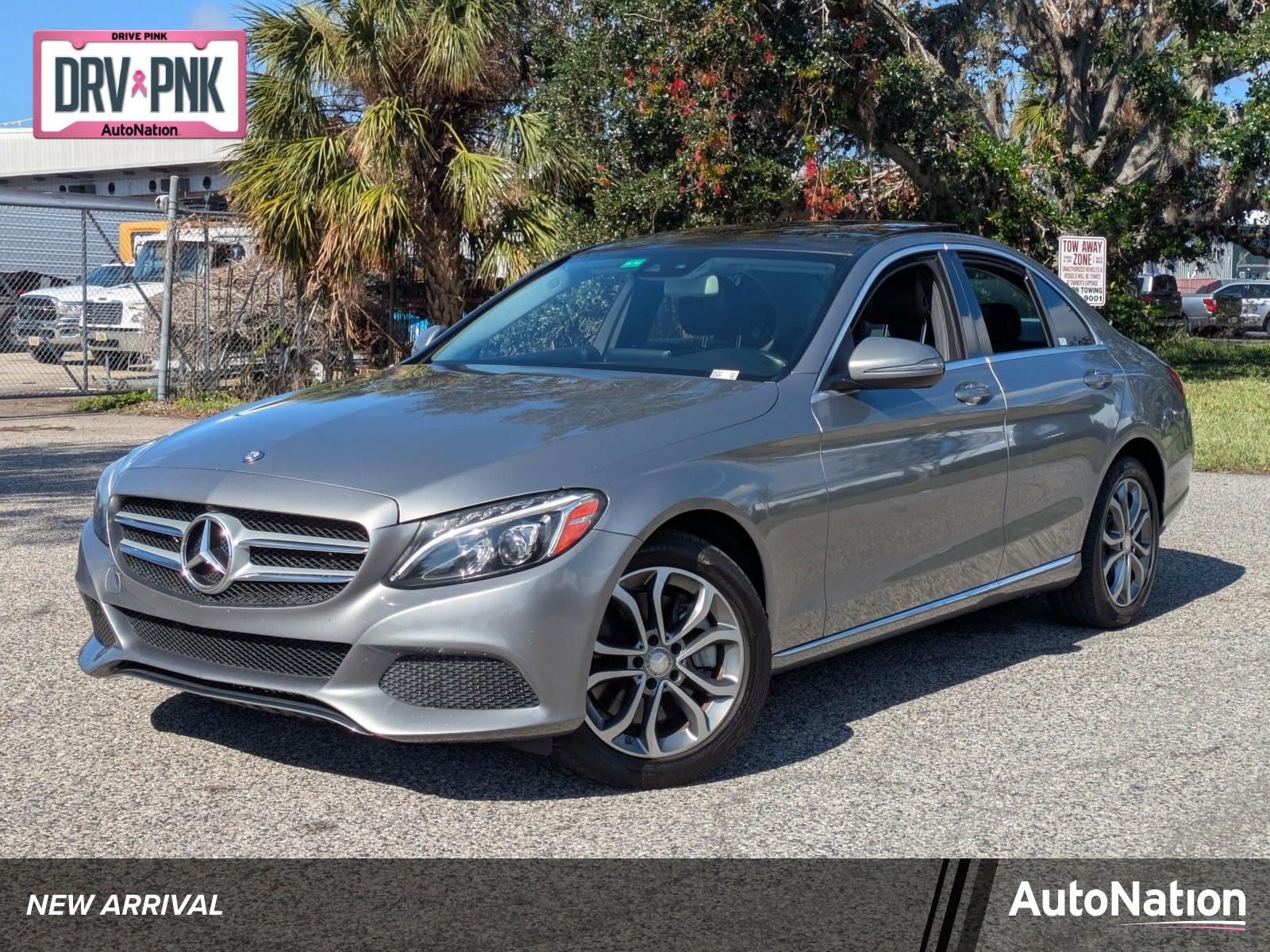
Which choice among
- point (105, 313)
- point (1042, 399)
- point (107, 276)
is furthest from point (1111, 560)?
point (107, 276)

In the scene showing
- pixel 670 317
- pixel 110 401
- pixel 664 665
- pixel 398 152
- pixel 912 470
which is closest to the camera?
pixel 664 665

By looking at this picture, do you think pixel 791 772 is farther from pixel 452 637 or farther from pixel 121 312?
pixel 121 312

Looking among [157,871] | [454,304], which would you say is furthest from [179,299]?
[157,871]

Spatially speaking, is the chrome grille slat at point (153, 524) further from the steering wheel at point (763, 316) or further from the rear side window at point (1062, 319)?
the rear side window at point (1062, 319)

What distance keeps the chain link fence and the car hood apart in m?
11.7

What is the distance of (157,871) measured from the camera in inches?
147

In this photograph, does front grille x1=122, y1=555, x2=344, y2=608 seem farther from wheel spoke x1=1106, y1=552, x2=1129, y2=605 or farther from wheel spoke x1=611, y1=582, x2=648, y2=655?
wheel spoke x1=1106, y1=552, x2=1129, y2=605

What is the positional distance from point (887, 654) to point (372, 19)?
1208 centimetres

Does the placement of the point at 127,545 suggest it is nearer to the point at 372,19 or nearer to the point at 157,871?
the point at 157,871

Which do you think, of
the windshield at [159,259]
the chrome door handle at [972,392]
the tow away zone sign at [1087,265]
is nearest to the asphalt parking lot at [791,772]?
the chrome door handle at [972,392]

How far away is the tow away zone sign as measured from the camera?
1401 cm

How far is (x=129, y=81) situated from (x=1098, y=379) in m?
17.6

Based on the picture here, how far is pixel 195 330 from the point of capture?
687 inches

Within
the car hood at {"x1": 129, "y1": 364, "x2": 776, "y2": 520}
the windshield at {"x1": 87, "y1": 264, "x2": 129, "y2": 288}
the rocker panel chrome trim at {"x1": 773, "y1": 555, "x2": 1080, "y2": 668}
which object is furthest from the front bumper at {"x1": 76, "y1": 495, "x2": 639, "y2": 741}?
the windshield at {"x1": 87, "y1": 264, "x2": 129, "y2": 288}
